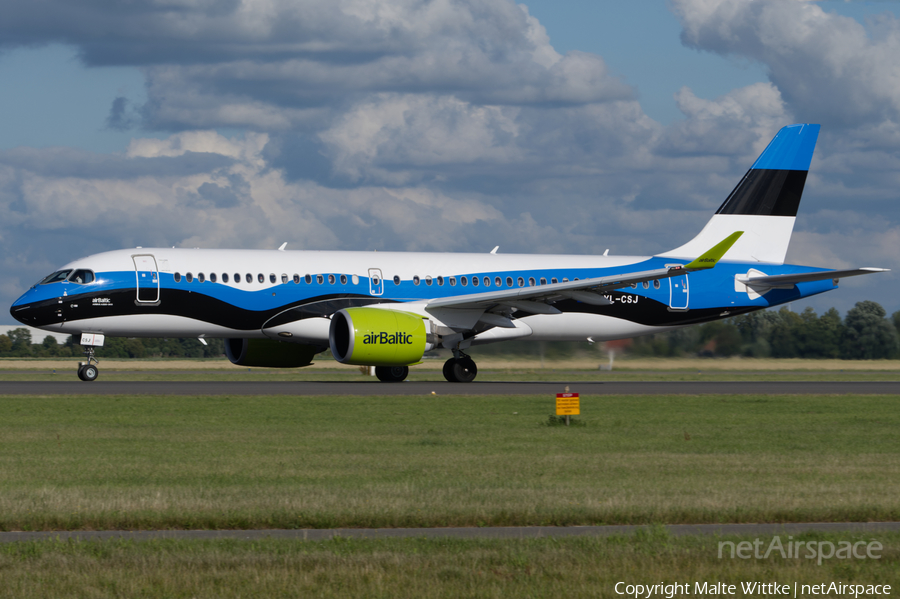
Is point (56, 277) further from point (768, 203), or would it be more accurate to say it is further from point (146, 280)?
point (768, 203)

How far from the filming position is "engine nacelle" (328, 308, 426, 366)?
2914cm

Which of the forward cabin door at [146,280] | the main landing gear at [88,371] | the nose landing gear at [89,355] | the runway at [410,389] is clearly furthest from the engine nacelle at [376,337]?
the main landing gear at [88,371]

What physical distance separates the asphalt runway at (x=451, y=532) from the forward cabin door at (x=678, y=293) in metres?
26.9

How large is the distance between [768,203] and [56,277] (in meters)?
25.2

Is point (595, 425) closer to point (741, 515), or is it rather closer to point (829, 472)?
point (829, 472)

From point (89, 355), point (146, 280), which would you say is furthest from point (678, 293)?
point (89, 355)

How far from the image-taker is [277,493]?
11.2 m

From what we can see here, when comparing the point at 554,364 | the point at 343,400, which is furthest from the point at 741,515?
the point at 554,364

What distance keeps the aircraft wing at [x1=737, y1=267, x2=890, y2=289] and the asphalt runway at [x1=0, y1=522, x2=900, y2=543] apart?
2533 centimetres

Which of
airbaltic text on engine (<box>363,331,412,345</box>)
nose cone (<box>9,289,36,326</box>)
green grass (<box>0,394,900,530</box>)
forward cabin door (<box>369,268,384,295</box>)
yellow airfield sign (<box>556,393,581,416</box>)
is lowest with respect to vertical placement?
green grass (<box>0,394,900,530</box>)

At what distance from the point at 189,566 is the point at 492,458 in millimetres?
7355

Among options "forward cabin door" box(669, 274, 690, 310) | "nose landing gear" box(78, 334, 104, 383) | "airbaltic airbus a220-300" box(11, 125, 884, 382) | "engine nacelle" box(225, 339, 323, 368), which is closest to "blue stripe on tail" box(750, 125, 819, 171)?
"airbaltic airbus a220-300" box(11, 125, 884, 382)

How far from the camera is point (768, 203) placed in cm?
3925

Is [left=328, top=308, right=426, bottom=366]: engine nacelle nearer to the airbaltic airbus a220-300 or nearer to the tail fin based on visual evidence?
the airbaltic airbus a220-300
